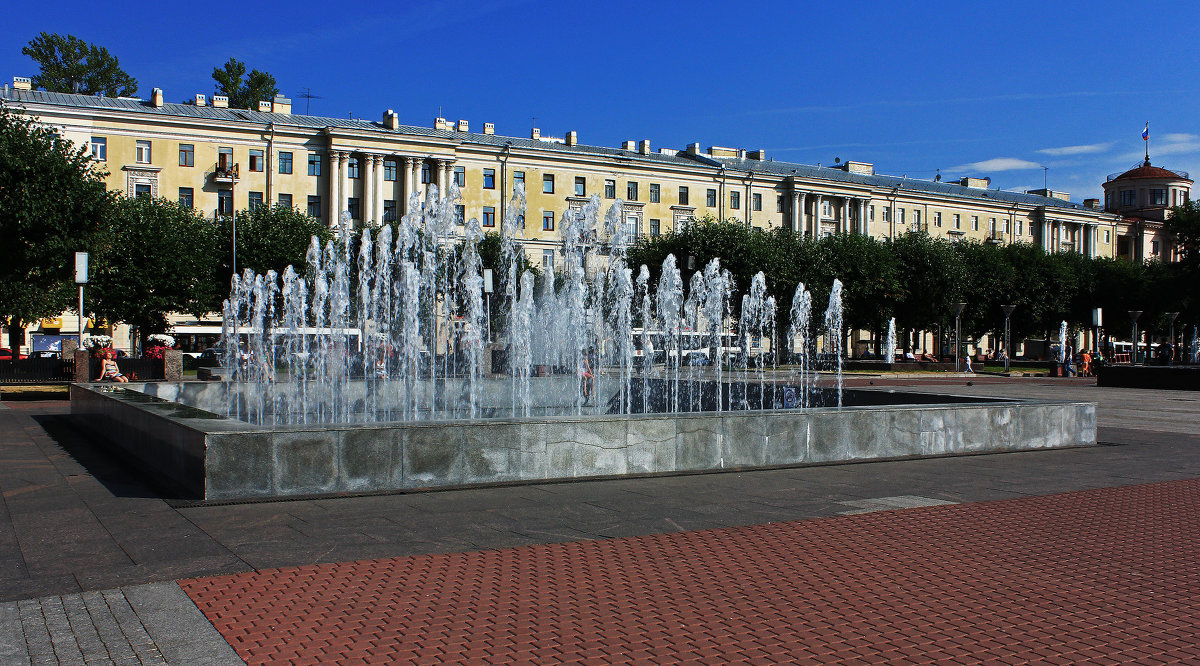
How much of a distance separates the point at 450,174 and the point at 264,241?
15739 mm

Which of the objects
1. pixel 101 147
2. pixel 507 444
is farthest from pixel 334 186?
pixel 507 444

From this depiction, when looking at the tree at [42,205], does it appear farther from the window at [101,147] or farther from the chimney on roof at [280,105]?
the chimney on roof at [280,105]

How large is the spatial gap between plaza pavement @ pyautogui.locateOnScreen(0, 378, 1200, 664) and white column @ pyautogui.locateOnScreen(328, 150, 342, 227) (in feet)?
156

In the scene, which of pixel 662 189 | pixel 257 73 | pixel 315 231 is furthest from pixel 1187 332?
pixel 257 73

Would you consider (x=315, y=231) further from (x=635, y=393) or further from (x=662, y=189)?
(x=635, y=393)

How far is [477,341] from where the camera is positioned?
24031mm

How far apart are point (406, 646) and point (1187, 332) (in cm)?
8655

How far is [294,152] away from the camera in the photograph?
5503 cm

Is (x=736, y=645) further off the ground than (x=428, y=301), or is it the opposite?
(x=428, y=301)

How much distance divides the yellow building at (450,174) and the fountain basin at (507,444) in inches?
1718

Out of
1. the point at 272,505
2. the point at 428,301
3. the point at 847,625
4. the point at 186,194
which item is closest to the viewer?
the point at 847,625

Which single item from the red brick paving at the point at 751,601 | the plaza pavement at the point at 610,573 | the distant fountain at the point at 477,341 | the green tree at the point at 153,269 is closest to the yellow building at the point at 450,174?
the distant fountain at the point at 477,341

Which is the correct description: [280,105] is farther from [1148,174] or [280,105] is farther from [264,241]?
[1148,174]

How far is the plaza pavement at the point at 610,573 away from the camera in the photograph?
4.46 m
